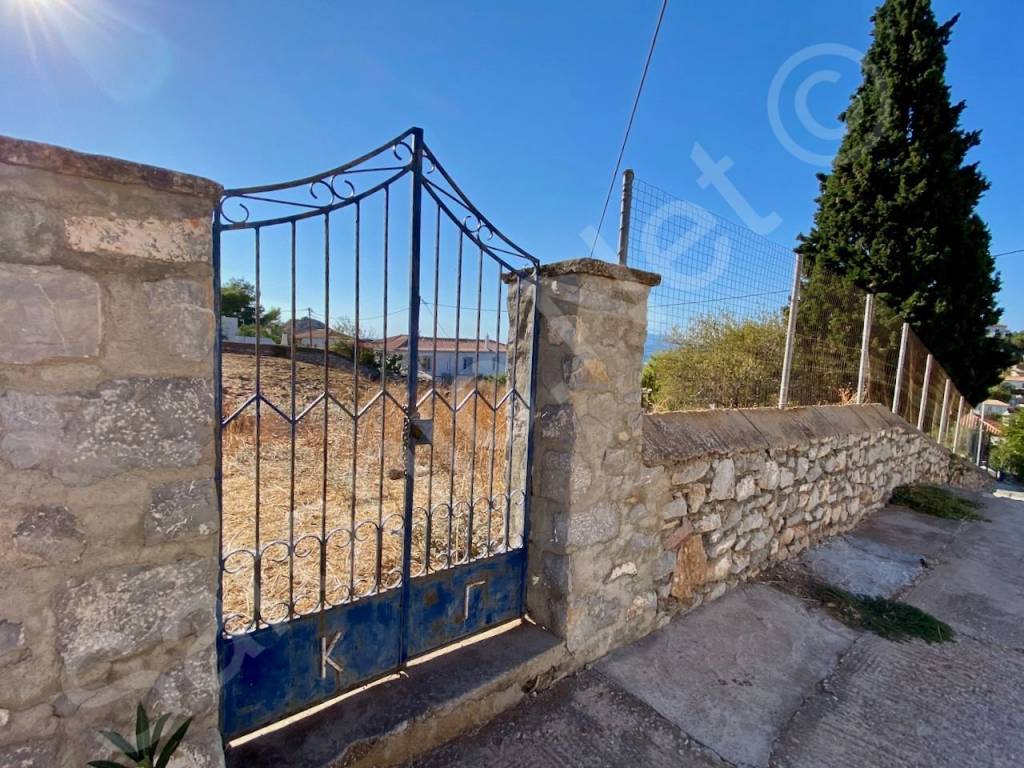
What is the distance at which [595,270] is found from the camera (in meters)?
2.13

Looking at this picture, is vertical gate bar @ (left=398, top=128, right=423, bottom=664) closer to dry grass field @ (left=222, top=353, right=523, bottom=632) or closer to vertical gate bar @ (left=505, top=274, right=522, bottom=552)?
dry grass field @ (left=222, top=353, right=523, bottom=632)

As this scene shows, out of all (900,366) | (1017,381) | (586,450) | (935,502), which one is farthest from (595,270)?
(1017,381)

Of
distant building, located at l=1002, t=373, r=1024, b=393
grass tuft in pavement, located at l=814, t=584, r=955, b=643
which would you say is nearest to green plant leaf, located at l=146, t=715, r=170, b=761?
grass tuft in pavement, located at l=814, t=584, r=955, b=643

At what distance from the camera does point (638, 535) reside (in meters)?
2.48

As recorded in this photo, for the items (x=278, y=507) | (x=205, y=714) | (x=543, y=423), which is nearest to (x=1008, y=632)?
(x=543, y=423)

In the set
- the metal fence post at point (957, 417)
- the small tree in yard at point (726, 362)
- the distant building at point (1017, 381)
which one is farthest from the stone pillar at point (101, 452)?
the distant building at point (1017, 381)

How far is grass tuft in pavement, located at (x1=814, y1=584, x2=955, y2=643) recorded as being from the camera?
9.08ft

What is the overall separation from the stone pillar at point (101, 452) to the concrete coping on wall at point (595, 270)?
1320 mm

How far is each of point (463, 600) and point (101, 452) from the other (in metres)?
1.46

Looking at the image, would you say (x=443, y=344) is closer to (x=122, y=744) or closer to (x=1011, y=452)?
(x=122, y=744)

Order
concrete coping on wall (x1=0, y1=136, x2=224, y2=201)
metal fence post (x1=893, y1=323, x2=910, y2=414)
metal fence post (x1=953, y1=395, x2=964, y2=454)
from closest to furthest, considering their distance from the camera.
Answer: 1. concrete coping on wall (x1=0, y1=136, x2=224, y2=201)
2. metal fence post (x1=893, y1=323, x2=910, y2=414)
3. metal fence post (x1=953, y1=395, x2=964, y2=454)

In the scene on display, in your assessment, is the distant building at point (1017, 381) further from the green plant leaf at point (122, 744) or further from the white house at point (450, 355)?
the green plant leaf at point (122, 744)

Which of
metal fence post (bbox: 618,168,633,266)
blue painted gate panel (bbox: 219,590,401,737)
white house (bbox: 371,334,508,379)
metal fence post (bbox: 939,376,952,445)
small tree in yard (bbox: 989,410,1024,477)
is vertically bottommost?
small tree in yard (bbox: 989,410,1024,477)

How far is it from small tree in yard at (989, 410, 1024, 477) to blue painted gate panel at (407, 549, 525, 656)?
1817 centimetres
